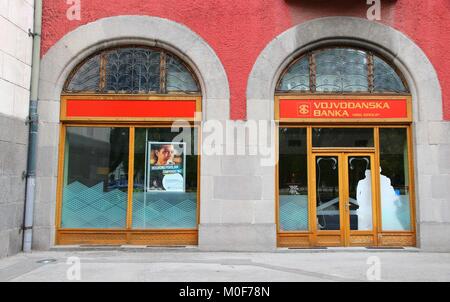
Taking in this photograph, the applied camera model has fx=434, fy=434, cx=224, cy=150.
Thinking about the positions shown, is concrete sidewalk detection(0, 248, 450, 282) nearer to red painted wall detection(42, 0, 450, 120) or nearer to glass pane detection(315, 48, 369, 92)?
glass pane detection(315, 48, 369, 92)

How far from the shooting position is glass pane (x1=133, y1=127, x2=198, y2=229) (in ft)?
35.3

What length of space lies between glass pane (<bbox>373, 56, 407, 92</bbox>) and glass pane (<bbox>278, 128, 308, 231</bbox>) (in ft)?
7.63

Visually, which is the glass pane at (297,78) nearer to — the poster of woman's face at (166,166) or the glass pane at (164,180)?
the glass pane at (164,180)

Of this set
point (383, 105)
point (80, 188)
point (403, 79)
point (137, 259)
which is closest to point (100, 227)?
point (80, 188)

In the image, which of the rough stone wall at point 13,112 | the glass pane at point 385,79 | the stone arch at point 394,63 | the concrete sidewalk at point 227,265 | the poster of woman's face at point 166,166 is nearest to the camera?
the concrete sidewalk at point 227,265

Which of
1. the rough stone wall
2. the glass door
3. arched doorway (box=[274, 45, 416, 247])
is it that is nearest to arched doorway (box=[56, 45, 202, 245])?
the rough stone wall

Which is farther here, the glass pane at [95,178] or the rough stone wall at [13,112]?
the glass pane at [95,178]

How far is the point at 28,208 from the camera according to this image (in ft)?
33.5

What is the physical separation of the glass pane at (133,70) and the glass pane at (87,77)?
0.92ft

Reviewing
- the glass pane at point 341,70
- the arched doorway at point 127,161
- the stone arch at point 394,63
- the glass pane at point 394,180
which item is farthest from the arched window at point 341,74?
the arched doorway at point 127,161

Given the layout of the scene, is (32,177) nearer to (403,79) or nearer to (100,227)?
(100,227)

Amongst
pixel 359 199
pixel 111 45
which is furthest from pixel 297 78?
pixel 111 45

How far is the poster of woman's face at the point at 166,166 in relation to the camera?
1082 cm

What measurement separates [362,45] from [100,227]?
8007 millimetres
